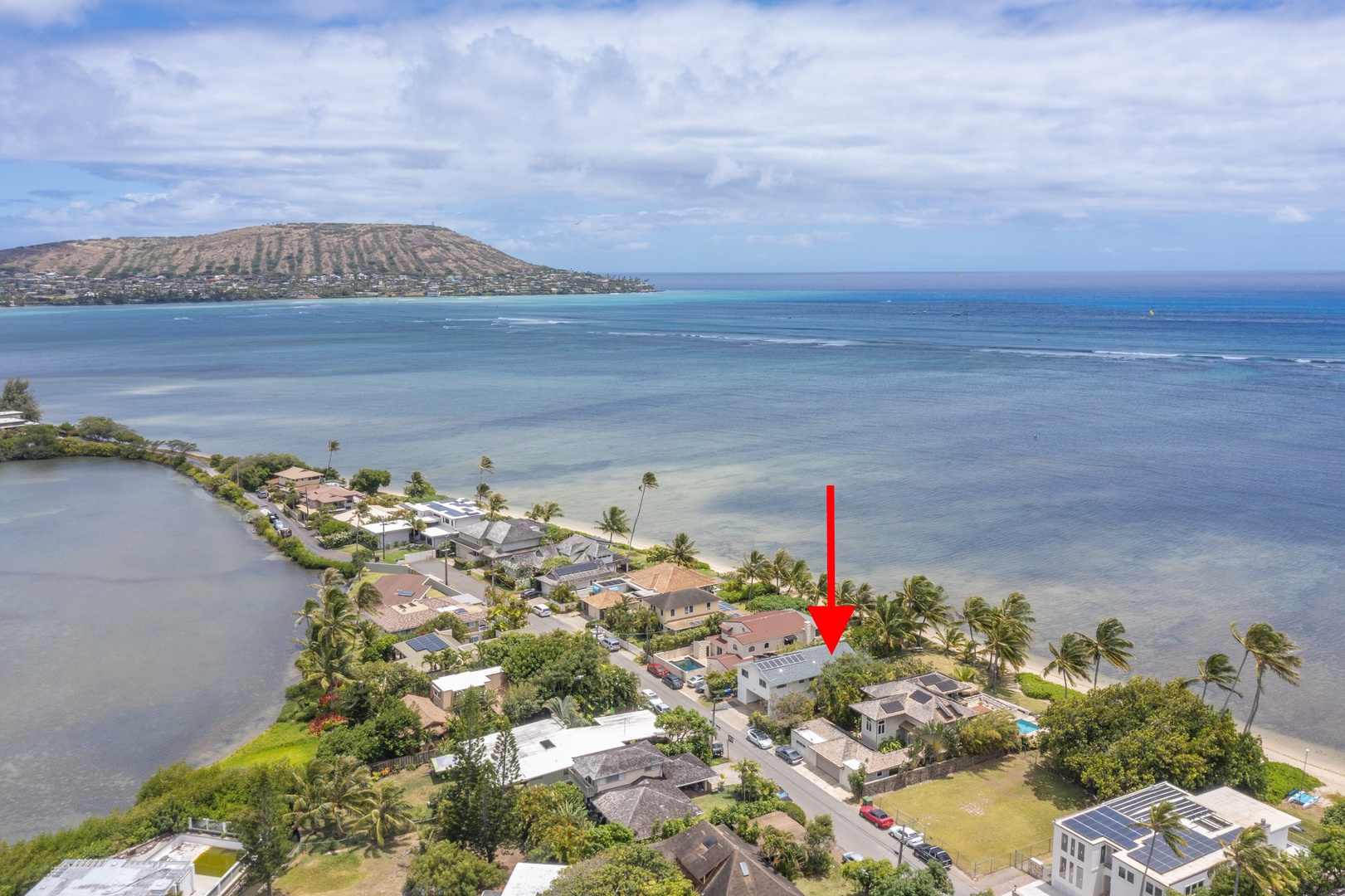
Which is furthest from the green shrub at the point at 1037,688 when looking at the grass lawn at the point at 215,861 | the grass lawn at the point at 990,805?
the grass lawn at the point at 215,861

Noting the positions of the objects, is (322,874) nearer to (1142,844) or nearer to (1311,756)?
(1142,844)

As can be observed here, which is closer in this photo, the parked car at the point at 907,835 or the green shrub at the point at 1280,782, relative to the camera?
the parked car at the point at 907,835

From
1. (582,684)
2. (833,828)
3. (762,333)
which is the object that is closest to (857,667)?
(833,828)

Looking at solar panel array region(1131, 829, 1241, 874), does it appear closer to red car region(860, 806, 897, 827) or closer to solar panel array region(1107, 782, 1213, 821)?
solar panel array region(1107, 782, 1213, 821)

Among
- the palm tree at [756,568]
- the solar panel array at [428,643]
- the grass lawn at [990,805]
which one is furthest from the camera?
the palm tree at [756,568]

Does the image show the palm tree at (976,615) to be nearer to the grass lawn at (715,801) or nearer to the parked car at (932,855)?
the parked car at (932,855)

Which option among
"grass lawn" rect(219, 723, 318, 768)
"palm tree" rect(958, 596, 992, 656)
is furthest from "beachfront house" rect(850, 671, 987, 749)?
"grass lawn" rect(219, 723, 318, 768)
